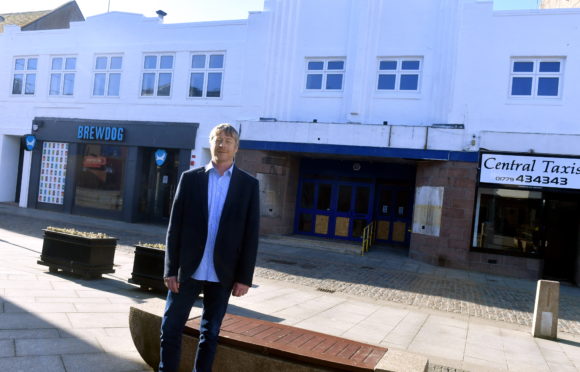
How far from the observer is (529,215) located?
13906 mm

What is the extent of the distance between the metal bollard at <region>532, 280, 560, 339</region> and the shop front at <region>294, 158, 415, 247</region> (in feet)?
A: 33.6

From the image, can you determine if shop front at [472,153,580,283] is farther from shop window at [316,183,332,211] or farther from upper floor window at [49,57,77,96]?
upper floor window at [49,57,77,96]

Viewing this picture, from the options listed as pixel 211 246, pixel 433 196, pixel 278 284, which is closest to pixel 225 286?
pixel 211 246

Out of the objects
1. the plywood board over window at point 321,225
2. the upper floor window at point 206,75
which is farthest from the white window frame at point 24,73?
the plywood board over window at point 321,225

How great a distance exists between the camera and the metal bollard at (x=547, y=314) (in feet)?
22.9

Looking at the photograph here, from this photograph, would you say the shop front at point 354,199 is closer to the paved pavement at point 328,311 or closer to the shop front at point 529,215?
the shop front at point 529,215

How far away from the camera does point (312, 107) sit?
53.8 feet

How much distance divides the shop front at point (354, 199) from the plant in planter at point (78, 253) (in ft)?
35.6

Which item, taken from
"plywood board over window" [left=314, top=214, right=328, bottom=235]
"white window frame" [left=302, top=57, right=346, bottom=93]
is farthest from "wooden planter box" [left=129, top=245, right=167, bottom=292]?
"plywood board over window" [left=314, top=214, right=328, bottom=235]

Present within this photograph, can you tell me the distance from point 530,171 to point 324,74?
7250 mm

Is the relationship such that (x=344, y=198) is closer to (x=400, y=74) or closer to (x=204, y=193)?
(x=400, y=74)

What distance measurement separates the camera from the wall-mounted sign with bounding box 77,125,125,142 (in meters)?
18.7

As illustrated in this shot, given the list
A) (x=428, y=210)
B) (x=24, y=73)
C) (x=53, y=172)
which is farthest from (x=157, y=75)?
(x=428, y=210)

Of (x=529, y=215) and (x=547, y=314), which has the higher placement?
(x=529, y=215)
